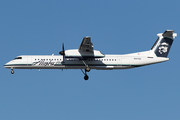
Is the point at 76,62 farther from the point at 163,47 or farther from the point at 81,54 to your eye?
the point at 163,47

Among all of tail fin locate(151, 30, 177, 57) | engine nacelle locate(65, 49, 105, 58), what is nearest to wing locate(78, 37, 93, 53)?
engine nacelle locate(65, 49, 105, 58)

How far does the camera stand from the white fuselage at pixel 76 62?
107 feet

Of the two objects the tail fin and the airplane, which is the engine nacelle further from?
the tail fin

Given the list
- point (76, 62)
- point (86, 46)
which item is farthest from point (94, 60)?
point (86, 46)

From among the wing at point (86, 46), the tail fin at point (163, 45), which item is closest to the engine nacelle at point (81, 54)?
the wing at point (86, 46)

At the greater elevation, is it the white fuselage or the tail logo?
the tail logo

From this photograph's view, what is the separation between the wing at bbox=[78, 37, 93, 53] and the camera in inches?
1171

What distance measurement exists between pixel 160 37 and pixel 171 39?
1220 mm

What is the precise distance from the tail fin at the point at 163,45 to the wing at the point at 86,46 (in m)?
7.62

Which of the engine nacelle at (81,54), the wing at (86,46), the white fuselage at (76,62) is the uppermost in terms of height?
the wing at (86,46)

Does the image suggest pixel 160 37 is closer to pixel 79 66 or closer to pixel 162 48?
pixel 162 48

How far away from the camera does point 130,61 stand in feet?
109

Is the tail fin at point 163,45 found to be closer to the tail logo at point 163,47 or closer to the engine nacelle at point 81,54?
the tail logo at point 163,47

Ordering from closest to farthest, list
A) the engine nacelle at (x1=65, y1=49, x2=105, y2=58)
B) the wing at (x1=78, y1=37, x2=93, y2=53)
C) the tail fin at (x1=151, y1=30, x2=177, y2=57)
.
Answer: the wing at (x1=78, y1=37, x2=93, y2=53) < the engine nacelle at (x1=65, y1=49, x2=105, y2=58) < the tail fin at (x1=151, y1=30, x2=177, y2=57)
